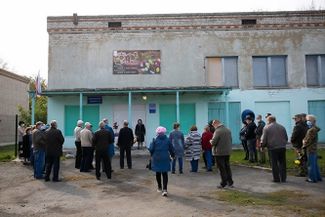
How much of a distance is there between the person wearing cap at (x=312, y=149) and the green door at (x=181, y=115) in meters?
11.2

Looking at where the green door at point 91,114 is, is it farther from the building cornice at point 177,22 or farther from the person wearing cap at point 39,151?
the person wearing cap at point 39,151

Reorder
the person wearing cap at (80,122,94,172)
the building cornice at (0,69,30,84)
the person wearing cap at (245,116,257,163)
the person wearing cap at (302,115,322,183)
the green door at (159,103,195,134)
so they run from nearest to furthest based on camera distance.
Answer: the person wearing cap at (302,115,322,183) < the person wearing cap at (80,122,94,172) < the person wearing cap at (245,116,257,163) < the green door at (159,103,195,134) < the building cornice at (0,69,30,84)

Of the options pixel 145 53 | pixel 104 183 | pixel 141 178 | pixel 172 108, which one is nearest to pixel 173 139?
pixel 141 178

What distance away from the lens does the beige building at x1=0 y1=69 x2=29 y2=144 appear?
3067 centimetres

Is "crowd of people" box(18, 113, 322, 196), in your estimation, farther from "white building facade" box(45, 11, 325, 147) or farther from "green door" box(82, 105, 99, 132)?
"white building facade" box(45, 11, 325, 147)

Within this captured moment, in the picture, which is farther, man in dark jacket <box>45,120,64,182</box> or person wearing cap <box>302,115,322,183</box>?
man in dark jacket <box>45,120,64,182</box>

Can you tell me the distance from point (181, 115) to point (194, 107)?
883 mm

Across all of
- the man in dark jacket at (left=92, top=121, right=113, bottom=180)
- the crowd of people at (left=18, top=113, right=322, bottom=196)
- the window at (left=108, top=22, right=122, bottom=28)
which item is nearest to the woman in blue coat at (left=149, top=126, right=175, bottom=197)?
the crowd of people at (left=18, top=113, right=322, bottom=196)

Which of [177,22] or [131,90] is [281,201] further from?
[177,22]

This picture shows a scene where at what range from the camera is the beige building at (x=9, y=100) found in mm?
30672

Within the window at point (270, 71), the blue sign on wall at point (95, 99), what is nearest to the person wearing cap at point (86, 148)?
the blue sign on wall at point (95, 99)

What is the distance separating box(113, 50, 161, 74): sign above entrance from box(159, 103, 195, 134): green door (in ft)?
7.35

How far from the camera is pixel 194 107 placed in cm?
2169

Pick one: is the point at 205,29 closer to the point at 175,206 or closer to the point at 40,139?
the point at 40,139
